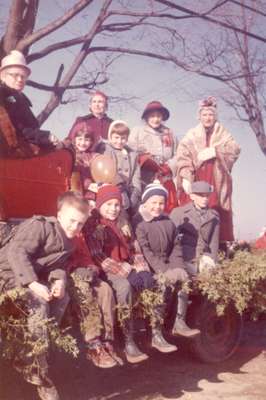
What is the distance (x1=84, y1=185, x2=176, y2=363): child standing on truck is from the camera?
4391 millimetres

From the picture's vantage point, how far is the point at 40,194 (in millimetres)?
5469

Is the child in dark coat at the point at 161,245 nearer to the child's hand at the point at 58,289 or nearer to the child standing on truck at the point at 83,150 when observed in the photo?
the child standing on truck at the point at 83,150

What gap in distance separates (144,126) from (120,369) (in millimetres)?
3365

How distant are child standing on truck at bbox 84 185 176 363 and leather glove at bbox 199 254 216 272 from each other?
2.33ft

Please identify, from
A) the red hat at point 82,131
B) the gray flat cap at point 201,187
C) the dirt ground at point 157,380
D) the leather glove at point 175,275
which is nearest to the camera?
the dirt ground at point 157,380

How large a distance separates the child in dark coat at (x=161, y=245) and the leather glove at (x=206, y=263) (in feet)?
0.88

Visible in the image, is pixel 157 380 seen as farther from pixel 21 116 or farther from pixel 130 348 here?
pixel 21 116

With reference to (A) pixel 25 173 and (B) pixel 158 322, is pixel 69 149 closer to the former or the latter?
(A) pixel 25 173

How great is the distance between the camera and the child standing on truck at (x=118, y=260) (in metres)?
4.39

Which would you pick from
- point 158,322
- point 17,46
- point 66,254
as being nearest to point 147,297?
point 158,322

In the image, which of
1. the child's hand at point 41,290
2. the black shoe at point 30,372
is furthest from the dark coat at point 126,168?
the black shoe at point 30,372

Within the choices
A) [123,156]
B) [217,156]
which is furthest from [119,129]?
[217,156]

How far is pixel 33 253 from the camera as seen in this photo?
3.99 metres

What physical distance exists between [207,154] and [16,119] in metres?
2.81
